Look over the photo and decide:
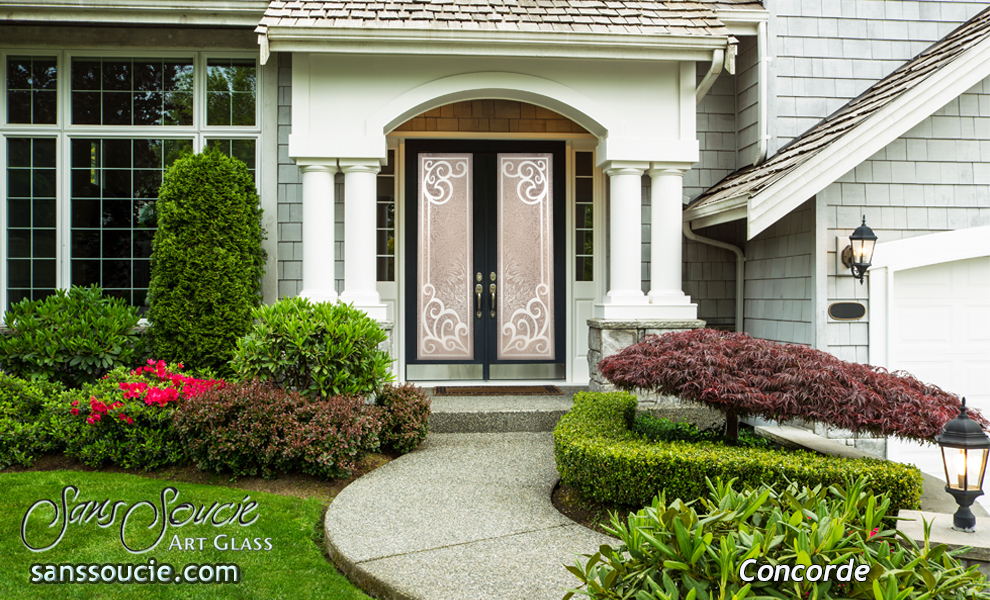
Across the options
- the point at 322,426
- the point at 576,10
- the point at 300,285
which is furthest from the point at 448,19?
the point at 322,426

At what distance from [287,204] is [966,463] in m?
6.09

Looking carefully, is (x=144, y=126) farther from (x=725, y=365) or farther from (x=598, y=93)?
(x=725, y=365)

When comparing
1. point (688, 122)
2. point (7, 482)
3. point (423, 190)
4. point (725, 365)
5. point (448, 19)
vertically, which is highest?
point (448, 19)

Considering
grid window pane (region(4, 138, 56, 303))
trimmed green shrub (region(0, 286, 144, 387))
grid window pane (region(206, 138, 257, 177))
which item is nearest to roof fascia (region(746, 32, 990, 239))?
grid window pane (region(206, 138, 257, 177))

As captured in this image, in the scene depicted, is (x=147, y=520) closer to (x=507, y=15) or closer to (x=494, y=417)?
(x=494, y=417)

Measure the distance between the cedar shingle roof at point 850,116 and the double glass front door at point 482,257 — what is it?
66.0 inches

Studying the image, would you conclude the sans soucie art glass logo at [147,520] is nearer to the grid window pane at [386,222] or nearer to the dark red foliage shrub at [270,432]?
the dark red foliage shrub at [270,432]

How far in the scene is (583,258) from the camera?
25.8 ft

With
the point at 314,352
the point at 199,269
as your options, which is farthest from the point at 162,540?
the point at 199,269

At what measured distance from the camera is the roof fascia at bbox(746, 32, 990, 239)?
569 cm

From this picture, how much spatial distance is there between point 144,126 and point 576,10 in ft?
14.4

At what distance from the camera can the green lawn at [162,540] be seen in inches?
130

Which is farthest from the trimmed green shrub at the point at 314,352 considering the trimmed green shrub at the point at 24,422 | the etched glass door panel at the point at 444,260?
the etched glass door panel at the point at 444,260

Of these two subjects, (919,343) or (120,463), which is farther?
(919,343)
